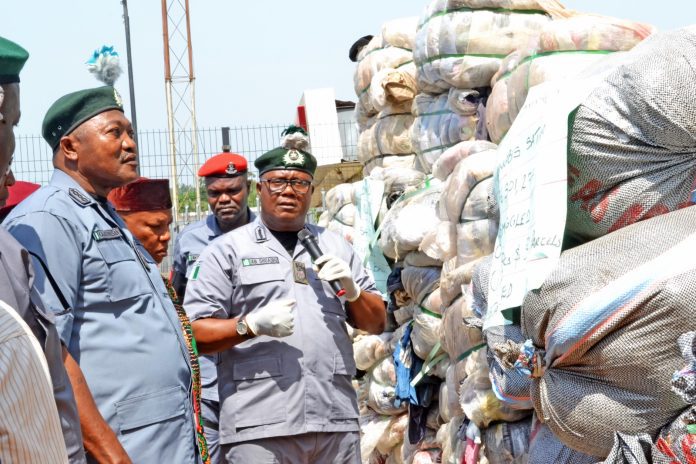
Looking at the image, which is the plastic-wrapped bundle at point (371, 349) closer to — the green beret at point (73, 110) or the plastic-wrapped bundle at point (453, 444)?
the plastic-wrapped bundle at point (453, 444)

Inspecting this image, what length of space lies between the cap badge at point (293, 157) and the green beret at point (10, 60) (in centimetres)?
268

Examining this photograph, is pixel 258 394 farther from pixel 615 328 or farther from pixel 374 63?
pixel 374 63

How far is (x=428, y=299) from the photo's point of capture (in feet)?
16.5

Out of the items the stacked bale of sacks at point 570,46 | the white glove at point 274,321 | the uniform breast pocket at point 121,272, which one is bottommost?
the white glove at point 274,321

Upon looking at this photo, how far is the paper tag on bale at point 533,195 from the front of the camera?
2.62m

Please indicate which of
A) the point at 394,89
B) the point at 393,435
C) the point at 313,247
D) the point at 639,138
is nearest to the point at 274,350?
the point at 313,247

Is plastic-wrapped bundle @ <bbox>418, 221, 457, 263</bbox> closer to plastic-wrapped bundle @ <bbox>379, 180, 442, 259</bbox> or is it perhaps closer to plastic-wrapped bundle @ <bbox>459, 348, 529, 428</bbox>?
plastic-wrapped bundle @ <bbox>379, 180, 442, 259</bbox>

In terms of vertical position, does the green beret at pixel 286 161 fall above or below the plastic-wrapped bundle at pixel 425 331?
above

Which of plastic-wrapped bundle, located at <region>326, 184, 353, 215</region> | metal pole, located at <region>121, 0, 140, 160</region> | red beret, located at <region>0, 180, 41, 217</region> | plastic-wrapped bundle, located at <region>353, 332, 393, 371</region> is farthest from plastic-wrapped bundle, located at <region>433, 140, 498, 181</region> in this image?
metal pole, located at <region>121, 0, 140, 160</region>

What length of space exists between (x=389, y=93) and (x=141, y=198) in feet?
6.48

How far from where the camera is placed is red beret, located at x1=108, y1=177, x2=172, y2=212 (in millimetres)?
4762

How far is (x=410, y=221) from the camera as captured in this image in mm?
5109

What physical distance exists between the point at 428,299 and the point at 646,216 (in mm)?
2366

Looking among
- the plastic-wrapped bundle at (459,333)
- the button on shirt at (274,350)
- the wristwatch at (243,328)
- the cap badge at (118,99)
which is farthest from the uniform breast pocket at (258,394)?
the cap badge at (118,99)
